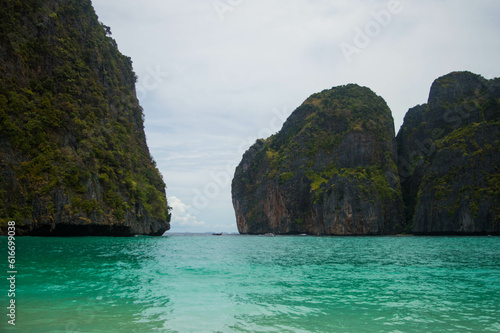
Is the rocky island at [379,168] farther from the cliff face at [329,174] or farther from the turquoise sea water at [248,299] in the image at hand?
the turquoise sea water at [248,299]

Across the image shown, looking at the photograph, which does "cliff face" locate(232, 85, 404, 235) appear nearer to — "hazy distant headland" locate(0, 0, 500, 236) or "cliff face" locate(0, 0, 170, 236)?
"hazy distant headland" locate(0, 0, 500, 236)

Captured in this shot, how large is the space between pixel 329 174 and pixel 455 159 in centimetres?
3595

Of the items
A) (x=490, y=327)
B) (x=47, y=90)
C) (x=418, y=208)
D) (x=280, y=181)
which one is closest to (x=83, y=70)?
(x=47, y=90)

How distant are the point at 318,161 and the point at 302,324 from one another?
106m

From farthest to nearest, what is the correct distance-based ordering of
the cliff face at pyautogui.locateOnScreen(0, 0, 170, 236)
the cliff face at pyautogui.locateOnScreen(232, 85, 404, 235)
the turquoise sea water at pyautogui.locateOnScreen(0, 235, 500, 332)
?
the cliff face at pyautogui.locateOnScreen(232, 85, 404, 235) < the cliff face at pyautogui.locateOnScreen(0, 0, 170, 236) < the turquoise sea water at pyautogui.locateOnScreen(0, 235, 500, 332)

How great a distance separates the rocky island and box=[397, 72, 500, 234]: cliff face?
0.74 ft

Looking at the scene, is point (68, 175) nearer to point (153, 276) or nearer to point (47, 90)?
point (47, 90)

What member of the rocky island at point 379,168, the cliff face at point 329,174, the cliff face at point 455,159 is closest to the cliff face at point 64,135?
the cliff face at point 329,174

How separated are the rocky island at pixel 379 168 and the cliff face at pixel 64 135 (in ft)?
175

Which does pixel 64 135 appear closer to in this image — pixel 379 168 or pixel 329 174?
pixel 329 174

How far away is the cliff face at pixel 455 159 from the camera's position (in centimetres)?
7381

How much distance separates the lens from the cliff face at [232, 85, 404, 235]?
93.4 metres

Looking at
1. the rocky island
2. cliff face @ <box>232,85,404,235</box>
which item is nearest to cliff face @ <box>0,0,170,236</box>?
cliff face @ <box>232,85,404,235</box>

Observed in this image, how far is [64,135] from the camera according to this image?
45438mm
